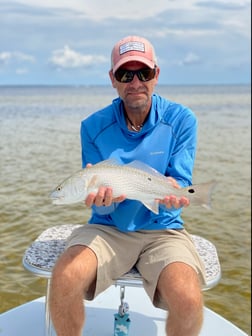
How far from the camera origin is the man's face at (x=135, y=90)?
10.6 ft

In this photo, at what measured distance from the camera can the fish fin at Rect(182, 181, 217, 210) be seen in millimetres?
2779

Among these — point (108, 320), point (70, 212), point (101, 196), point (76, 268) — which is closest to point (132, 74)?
point (101, 196)

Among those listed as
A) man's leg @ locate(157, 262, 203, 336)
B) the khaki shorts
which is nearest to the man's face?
Result: the khaki shorts

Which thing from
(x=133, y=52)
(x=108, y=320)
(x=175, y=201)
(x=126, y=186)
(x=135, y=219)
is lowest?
(x=108, y=320)

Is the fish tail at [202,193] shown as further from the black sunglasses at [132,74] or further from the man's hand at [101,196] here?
the black sunglasses at [132,74]

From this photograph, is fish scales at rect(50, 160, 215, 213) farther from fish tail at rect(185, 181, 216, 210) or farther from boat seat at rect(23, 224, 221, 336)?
boat seat at rect(23, 224, 221, 336)

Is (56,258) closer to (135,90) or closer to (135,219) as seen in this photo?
(135,219)

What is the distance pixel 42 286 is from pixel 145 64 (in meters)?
3.24

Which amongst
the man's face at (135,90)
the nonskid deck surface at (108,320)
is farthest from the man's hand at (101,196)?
the nonskid deck surface at (108,320)

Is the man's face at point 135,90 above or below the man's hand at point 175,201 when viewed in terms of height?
above

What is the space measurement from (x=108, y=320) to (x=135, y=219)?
3.49 ft

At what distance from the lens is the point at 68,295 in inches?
109

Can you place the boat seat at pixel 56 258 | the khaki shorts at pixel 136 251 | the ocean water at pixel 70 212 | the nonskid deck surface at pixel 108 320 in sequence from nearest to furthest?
the khaki shorts at pixel 136 251 → the boat seat at pixel 56 258 → the nonskid deck surface at pixel 108 320 → the ocean water at pixel 70 212

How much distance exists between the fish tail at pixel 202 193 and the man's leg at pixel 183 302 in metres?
0.42
